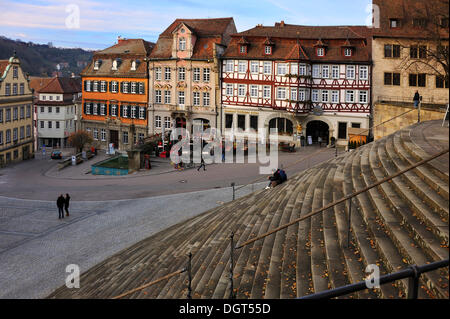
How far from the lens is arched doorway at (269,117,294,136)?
147 feet

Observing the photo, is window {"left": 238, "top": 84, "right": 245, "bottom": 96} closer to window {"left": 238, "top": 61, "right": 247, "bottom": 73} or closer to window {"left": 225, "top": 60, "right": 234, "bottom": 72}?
window {"left": 238, "top": 61, "right": 247, "bottom": 73}

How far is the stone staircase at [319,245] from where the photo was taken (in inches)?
298

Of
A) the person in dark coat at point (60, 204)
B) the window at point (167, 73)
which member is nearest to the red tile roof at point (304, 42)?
the window at point (167, 73)

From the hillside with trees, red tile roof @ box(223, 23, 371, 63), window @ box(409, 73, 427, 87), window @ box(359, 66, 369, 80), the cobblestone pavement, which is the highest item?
the hillside with trees

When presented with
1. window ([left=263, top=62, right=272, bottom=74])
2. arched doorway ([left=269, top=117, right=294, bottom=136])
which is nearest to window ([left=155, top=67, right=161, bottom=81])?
window ([left=263, top=62, right=272, bottom=74])

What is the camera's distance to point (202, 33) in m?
50.0

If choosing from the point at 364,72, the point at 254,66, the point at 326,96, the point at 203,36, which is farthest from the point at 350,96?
the point at 203,36

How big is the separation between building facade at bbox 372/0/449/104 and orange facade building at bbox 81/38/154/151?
2513 centimetres

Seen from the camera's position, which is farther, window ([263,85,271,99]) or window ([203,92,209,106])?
window ([203,92,209,106])

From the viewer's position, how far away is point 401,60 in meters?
40.4

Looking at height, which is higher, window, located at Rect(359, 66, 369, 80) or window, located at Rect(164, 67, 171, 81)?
window, located at Rect(164, 67, 171, 81)
